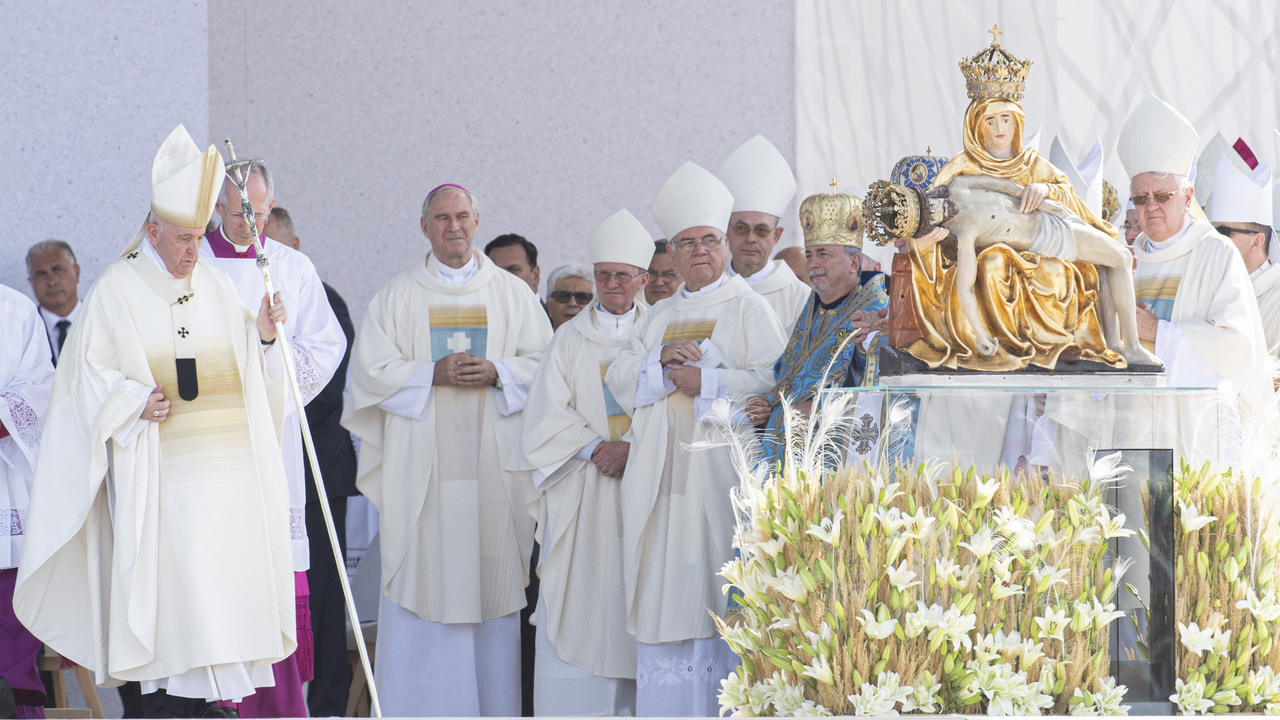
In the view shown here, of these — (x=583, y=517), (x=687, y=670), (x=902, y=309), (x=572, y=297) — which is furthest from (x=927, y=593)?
(x=572, y=297)

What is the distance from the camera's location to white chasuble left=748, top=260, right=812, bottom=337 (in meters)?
6.13

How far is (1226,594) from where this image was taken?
3062mm

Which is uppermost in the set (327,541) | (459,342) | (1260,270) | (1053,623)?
(1260,270)

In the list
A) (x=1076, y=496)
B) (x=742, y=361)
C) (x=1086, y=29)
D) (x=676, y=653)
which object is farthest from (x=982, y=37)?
(x=1076, y=496)

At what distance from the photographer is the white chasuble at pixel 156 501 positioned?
186 inches

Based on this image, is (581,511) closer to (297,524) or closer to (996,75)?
(297,524)

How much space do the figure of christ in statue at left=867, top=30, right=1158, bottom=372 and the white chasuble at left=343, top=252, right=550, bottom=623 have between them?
2.74 meters

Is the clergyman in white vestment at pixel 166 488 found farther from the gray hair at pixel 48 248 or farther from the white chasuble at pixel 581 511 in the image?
the gray hair at pixel 48 248

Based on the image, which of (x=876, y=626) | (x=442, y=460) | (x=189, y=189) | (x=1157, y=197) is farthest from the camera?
(x=442, y=460)

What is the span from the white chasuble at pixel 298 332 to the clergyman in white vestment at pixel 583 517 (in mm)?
823

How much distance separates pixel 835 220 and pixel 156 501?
238 cm

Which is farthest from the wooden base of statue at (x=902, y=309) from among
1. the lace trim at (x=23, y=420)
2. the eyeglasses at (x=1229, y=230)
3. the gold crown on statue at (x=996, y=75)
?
the lace trim at (x=23, y=420)

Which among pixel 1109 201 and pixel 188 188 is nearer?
pixel 188 188

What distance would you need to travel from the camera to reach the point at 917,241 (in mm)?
3598
